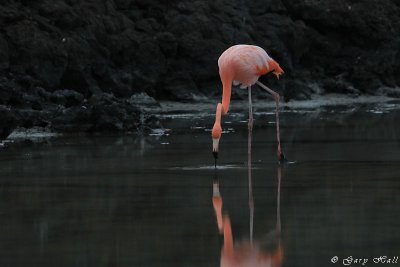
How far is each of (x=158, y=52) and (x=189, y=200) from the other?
68.7 ft

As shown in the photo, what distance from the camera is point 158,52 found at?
100 ft

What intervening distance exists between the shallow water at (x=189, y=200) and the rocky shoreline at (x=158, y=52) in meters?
3.38

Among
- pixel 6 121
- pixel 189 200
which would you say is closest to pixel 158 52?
pixel 6 121

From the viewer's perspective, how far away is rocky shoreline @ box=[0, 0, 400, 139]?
20.5 metres

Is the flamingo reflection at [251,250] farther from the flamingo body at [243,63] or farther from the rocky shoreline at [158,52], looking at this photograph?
the rocky shoreline at [158,52]

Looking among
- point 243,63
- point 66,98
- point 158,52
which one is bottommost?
point 66,98

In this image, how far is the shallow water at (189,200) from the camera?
7.28 m

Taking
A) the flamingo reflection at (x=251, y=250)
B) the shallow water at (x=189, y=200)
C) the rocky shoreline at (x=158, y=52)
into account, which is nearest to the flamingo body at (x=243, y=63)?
the shallow water at (x=189, y=200)

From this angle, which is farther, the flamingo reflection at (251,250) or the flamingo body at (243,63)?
the flamingo body at (243,63)

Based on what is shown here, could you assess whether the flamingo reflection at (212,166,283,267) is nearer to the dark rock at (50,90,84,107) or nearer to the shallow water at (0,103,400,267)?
the shallow water at (0,103,400,267)

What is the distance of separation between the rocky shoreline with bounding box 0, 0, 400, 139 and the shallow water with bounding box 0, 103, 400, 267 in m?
3.38

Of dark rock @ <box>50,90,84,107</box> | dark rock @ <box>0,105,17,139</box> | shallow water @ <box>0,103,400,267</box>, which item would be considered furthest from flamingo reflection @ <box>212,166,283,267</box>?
dark rock @ <box>50,90,84,107</box>

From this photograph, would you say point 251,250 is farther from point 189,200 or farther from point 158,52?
point 158,52

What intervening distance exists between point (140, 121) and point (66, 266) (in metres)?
13.0
